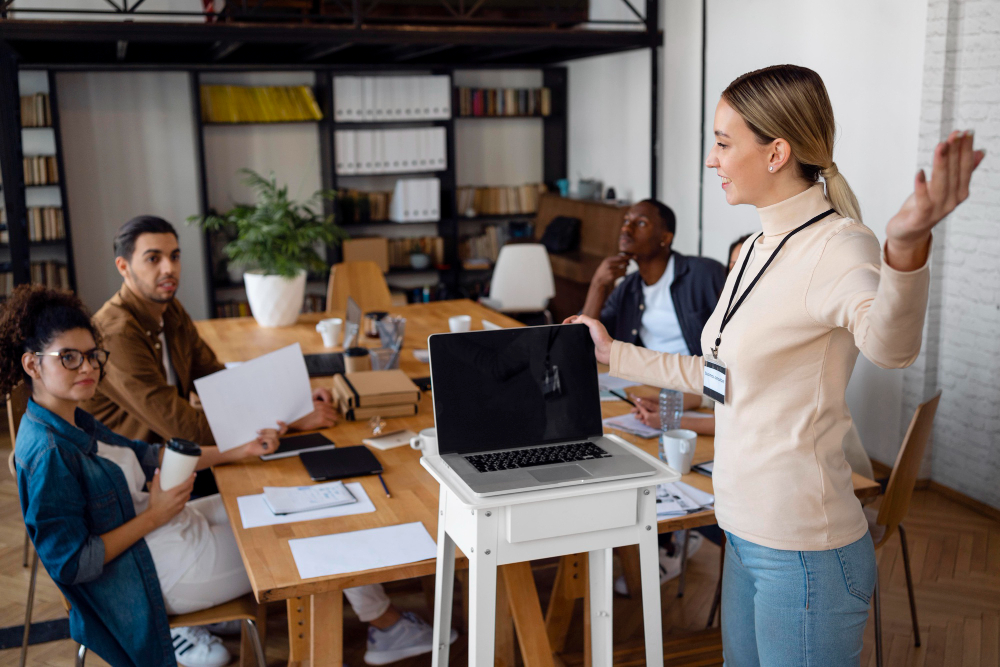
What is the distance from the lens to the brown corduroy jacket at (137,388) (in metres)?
2.55

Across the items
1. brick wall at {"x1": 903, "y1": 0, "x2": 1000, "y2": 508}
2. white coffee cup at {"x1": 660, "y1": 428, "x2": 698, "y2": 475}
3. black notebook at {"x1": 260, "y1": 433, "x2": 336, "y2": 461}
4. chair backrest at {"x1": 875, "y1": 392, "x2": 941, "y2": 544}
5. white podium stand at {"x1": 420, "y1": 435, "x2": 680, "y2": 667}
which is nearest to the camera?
white podium stand at {"x1": 420, "y1": 435, "x2": 680, "y2": 667}

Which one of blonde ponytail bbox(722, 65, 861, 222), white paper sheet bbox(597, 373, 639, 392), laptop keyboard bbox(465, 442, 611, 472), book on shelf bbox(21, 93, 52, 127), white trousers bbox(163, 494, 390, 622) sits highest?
book on shelf bbox(21, 93, 52, 127)

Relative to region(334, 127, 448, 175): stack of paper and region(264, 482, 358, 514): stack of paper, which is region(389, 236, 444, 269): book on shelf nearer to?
region(334, 127, 448, 175): stack of paper

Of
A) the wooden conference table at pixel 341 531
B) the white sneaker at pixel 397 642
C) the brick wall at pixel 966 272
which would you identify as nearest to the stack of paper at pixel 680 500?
the wooden conference table at pixel 341 531

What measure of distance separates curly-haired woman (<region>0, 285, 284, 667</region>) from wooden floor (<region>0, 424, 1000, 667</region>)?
67 centimetres

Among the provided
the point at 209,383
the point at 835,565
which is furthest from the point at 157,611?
the point at 835,565

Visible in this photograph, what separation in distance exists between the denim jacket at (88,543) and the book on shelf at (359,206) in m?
4.72

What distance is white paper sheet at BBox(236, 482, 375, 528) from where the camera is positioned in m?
1.92

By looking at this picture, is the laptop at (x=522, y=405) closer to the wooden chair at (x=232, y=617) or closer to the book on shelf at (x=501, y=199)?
the wooden chair at (x=232, y=617)

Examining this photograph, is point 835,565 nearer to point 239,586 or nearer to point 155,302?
point 239,586

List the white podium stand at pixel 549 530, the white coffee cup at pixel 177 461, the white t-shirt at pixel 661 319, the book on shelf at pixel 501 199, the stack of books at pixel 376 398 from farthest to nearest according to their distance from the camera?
the book on shelf at pixel 501 199 → the white t-shirt at pixel 661 319 → the stack of books at pixel 376 398 → the white coffee cup at pixel 177 461 → the white podium stand at pixel 549 530

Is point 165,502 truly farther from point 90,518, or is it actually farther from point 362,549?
point 362,549

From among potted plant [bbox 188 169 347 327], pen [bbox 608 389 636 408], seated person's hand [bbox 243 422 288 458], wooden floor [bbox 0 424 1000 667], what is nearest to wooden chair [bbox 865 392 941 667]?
wooden floor [bbox 0 424 1000 667]

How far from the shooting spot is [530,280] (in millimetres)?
5262
